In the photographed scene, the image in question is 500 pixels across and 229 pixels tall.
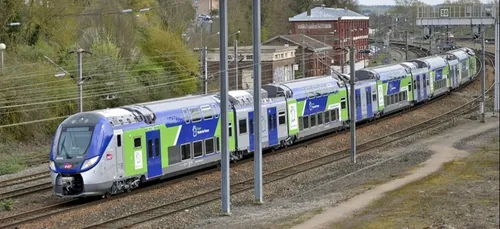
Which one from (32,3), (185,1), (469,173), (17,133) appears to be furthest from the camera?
(185,1)

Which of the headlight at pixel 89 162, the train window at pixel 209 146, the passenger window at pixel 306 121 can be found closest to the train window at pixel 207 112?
the train window at pixel 209 146

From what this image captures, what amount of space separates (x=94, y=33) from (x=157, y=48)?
595cm

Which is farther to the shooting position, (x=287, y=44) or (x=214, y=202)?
(x=287, y=44)

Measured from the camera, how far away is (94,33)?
5144cm

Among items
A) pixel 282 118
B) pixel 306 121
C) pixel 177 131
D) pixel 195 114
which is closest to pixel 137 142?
pixel 177 131

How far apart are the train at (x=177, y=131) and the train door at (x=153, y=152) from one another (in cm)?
3

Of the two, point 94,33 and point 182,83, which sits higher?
point 94,33

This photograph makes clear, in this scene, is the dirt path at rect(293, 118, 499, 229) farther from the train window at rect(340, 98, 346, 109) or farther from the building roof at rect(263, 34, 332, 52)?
the building roof at rect(263, 34, 332, 52)

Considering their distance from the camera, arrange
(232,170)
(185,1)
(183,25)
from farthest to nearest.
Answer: (185,1) → (183,25) → (232,170)

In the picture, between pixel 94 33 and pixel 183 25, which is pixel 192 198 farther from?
pixel 183 25

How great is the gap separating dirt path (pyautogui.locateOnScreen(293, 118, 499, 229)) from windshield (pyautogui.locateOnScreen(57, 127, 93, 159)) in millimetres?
7551

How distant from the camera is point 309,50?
68.2 m

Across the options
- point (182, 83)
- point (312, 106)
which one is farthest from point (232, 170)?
point (182, 83)

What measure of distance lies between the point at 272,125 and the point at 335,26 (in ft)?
124
